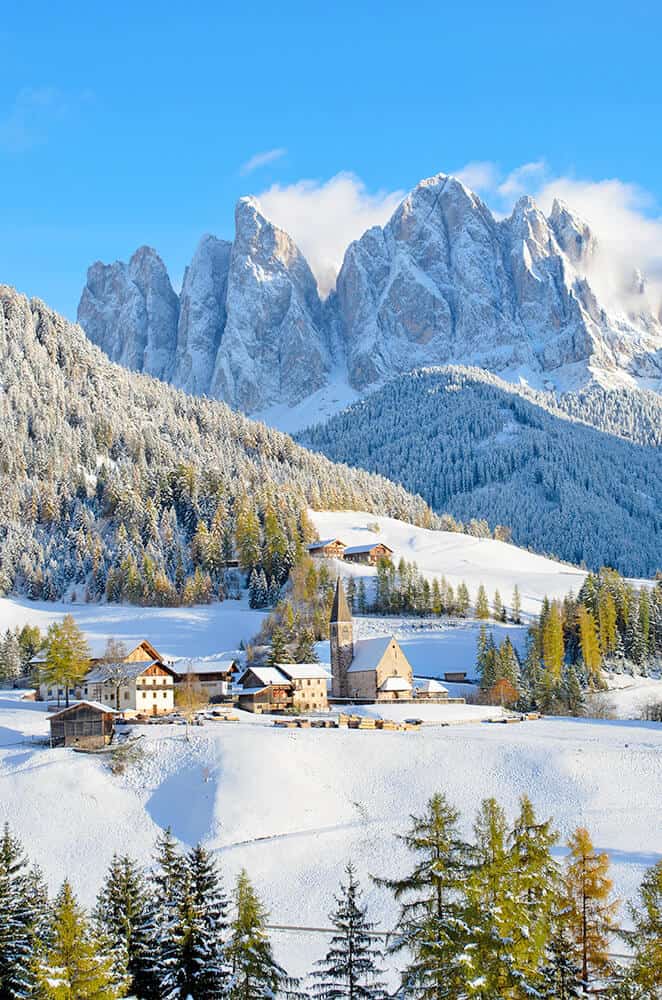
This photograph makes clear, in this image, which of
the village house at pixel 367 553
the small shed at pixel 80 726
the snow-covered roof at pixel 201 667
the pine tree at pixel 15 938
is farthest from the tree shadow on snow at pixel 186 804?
the village house at pixel 367 553

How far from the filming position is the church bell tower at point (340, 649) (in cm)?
9519

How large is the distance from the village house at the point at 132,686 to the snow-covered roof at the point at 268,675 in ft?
21.6

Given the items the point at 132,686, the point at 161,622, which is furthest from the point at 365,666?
the point at 161,622

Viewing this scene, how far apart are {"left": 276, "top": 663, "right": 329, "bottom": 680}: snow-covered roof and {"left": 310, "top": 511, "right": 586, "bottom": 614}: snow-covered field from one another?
44.5 meters

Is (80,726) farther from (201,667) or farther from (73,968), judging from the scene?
(73,968)

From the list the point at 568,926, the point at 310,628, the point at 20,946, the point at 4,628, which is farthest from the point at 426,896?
the point at 4,628

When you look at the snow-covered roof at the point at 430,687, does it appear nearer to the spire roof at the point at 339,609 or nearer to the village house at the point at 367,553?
the spire roof at the point at 339,609

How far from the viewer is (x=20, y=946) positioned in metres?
30.6

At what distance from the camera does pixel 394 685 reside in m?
91.7

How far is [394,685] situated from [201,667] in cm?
1657

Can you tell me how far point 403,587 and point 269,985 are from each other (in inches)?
4053

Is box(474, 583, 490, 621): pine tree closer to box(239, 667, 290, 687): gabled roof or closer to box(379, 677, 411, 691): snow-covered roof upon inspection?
box(379, 677, 411, 691): snow-covered roof

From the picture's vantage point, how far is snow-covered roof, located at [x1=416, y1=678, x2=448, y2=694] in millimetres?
93062

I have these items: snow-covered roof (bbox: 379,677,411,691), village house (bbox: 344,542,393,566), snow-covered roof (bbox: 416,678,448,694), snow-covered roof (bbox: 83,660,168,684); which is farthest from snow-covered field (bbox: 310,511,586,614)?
snow-covered roof (bbox: 83,660,168,684)
